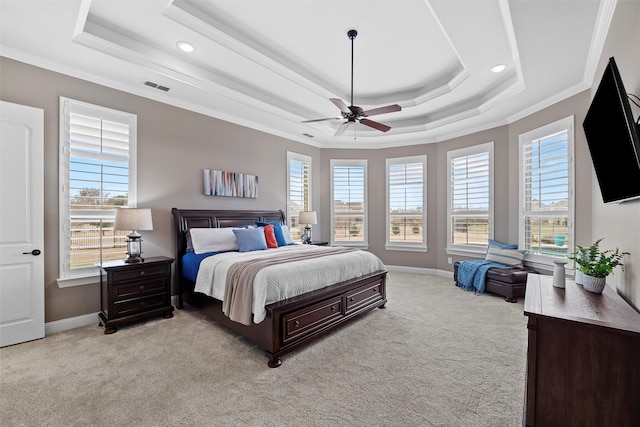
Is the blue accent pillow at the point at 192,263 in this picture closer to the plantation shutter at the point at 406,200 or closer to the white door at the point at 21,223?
the white door at the point at 21,223

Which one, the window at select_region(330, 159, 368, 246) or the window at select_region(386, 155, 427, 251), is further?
the window at select_region(330, 159, 368, 246)

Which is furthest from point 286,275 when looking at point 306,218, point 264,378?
point 306,218

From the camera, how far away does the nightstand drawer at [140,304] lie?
10.6 ft

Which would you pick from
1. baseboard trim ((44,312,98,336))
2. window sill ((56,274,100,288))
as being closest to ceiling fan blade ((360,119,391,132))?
window sill ((56,274,100,288))

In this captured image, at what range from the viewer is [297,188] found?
20.2ft

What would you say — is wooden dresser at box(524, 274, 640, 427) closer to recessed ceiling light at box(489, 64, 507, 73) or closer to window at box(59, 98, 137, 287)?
recessed ceiling light at box(489, 64, 507, 73)

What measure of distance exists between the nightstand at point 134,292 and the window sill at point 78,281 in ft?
0.37

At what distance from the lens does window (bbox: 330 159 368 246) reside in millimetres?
6680

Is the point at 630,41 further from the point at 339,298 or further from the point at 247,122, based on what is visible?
the point at 247,122

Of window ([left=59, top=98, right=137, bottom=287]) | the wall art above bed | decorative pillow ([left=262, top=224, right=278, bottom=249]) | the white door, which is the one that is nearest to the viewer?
the white door

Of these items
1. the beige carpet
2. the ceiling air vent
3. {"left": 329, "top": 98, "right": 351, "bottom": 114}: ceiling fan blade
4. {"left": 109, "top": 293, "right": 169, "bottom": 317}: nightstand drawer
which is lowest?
the beige carpet

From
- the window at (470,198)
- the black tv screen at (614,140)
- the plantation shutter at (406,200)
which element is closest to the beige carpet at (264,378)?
the black tv screen at (614,140)

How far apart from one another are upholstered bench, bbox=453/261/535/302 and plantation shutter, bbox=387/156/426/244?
180 centimetres

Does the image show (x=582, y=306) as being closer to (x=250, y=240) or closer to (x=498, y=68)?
(x=498, y=68)
